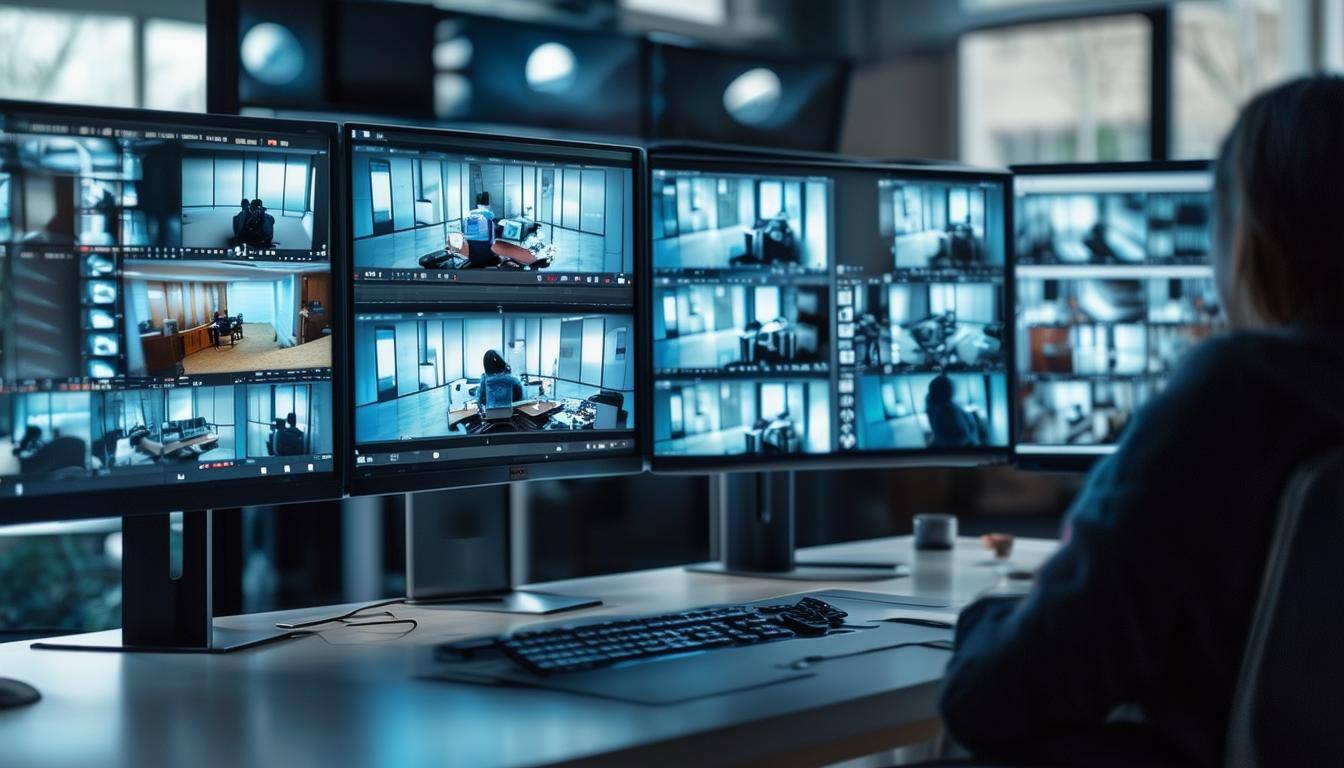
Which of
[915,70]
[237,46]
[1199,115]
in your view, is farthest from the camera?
[915,70]

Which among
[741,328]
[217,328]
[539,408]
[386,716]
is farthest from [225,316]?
[741,328]

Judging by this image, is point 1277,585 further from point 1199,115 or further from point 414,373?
point 1199,115

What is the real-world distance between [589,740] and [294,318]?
2.40 feet

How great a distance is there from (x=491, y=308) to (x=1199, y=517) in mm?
1020

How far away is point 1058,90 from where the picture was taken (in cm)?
532

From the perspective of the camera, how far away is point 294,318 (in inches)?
64.6

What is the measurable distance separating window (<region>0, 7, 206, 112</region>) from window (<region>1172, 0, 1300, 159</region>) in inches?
131

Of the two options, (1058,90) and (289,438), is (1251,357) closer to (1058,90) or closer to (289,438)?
(289,438)

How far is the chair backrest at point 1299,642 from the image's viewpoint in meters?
1.04

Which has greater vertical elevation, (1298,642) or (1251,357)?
(1251,357)

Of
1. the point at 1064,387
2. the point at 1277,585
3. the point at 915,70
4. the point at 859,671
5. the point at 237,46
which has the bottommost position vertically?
the point at 859,671

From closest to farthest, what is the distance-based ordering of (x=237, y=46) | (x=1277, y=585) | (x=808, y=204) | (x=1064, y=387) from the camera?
→ (x=1277, y=585)
(x=237, y=46)
(x=808, y=204)
(x=1064, y=387)

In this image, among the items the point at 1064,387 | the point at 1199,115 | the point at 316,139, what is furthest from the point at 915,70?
the point at 316,139

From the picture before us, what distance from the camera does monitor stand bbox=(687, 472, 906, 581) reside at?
84.8 inches
